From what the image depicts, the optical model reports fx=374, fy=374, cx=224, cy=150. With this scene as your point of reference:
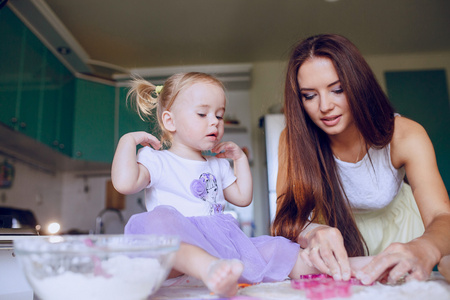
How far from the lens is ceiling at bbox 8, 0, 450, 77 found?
2.92 metres

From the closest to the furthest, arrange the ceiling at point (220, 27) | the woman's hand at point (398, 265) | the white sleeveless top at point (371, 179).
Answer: the woman's hand at point (398, 265) < the white sleeveless top at point (371, 179) < the ceiling at point (220, 27)

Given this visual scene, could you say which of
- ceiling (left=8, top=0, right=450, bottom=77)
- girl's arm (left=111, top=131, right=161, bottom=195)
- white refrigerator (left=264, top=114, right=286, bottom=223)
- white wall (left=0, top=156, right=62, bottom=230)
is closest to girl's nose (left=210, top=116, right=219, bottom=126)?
girl's arm (left=111, top=131, right=161, bottom=195)

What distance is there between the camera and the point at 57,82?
306 cm

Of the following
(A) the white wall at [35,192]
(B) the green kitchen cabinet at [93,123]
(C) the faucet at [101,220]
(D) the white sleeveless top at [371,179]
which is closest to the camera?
(D) the white sleeveless top at [371,179]

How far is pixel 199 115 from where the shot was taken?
104 centimetres

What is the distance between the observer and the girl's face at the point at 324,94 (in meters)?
1.10

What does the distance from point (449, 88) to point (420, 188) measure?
11.3 ft

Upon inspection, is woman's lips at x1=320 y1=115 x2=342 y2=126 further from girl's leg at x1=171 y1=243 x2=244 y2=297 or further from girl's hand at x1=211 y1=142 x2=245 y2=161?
girl's leg at x1=171 y1=243 x2=244 y2=297

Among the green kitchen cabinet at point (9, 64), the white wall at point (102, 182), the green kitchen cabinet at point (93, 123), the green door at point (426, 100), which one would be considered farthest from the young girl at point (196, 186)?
the green door at point (426, 100)

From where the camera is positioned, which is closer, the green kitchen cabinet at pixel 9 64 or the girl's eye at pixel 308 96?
the girl's eye at pixel 308 96

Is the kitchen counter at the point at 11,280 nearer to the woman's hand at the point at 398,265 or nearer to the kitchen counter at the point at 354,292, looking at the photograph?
the kitchen counter at the point at 354,292

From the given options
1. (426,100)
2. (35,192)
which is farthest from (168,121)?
(426,100)

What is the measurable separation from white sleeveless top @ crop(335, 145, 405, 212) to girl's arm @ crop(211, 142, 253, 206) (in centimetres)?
37

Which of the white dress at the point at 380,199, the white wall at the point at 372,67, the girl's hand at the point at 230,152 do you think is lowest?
the white dress at the point at 380,199
